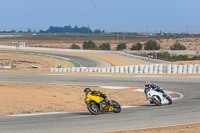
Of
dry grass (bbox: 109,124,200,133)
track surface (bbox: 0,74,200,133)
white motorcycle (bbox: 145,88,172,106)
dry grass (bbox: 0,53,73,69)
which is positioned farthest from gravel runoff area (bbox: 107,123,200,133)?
dry grass (bbox: 0,53,73,69)

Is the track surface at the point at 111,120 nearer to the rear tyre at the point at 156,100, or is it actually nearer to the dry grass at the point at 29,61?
the rear tyre at the point at 156,100

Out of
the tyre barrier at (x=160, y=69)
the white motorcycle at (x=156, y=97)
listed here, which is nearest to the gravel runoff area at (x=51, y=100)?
the white motorcycle at (x=156, y=97)

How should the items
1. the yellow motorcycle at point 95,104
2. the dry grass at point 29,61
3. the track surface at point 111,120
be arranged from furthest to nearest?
the dry grass at point 29,61 < the yellow motorcycle at point 95,104 < the track surface at point 111,120

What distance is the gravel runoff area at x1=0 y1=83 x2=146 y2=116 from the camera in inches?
696

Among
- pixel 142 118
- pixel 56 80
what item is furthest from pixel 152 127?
pixel 56 80

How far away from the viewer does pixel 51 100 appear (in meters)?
20.7

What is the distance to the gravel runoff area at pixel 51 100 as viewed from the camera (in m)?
17.7

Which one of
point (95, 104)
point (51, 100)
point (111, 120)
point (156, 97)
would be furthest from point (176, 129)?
point (51, 100)

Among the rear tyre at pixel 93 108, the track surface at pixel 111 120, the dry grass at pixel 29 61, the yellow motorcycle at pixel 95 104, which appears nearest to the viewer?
the track surface at pixel 111 120

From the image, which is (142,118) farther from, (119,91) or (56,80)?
(56,80)

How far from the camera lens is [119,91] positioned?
81.6 feet

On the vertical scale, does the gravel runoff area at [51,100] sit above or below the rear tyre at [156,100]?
Answer: below

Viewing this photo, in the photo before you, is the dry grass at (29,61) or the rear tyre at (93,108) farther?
the dry grass at (29,61)

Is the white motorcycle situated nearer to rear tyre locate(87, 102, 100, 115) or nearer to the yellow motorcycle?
the yellow motorcycle
